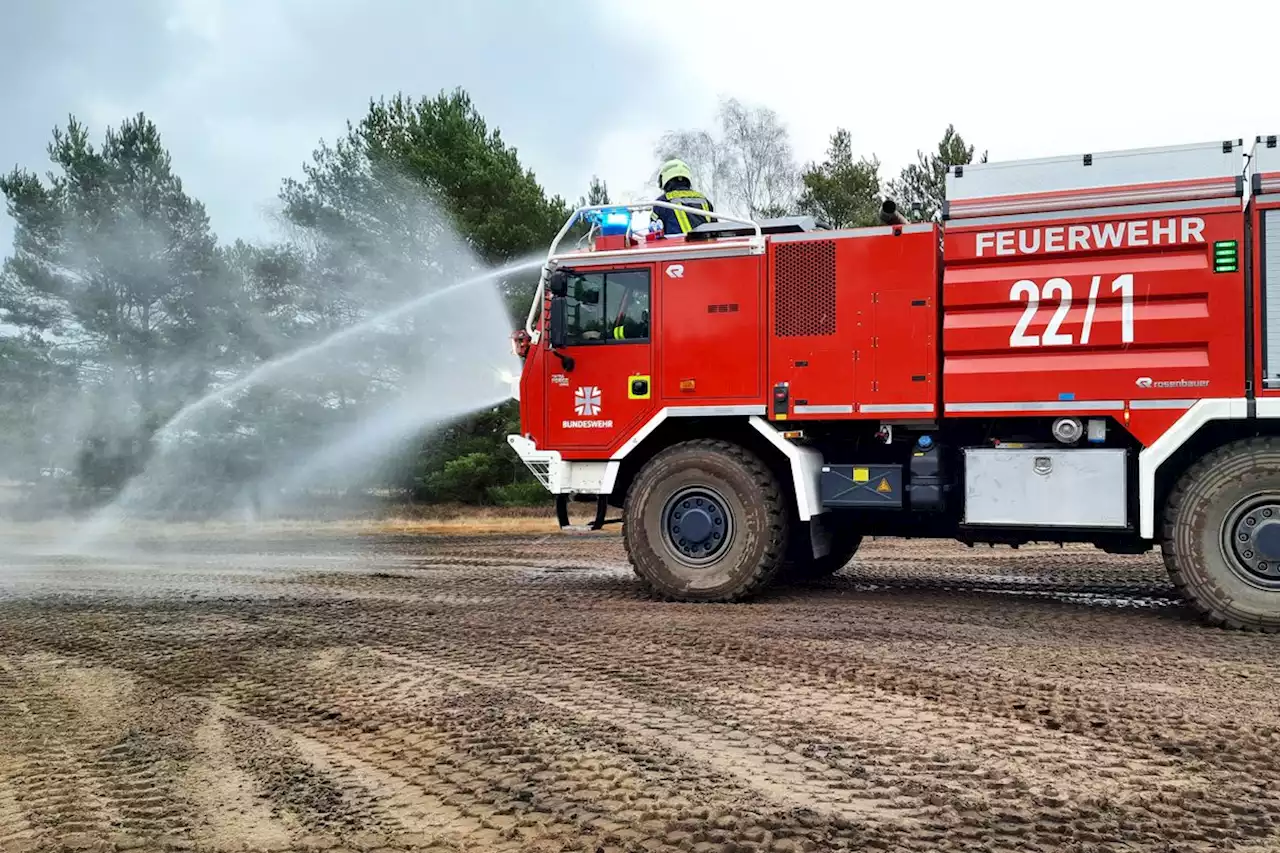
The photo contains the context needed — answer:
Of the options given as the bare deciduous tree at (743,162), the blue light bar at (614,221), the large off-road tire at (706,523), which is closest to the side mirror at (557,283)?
the blue light bar at (614,221)

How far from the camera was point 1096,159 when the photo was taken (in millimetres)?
7270

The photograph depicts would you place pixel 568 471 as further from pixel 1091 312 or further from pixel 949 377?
pixel 1091 312

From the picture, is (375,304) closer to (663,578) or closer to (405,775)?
(663,578)

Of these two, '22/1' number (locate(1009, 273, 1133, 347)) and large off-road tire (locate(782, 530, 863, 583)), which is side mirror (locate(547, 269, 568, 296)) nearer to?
large off-road tire (locate(782, 530, 863, 583))

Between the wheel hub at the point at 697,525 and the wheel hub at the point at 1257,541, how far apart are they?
3.59m

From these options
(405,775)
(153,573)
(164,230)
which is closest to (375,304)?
(164,230)

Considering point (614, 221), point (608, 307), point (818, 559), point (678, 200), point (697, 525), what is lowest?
point (818, 559)

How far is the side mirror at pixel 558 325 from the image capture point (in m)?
8.88

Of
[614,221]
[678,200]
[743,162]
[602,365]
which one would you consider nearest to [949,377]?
[602,365]

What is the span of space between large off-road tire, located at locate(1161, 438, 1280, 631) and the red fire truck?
1 centimetres

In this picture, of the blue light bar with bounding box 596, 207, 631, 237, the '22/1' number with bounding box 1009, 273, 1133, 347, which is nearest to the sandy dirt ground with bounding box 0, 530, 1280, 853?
the '22/1' number with bounding box 1009, 273, 1133, 347

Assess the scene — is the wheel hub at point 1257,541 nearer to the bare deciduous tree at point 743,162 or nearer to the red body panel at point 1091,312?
the red body panel at point 1091,312

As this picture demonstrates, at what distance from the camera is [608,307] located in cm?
879

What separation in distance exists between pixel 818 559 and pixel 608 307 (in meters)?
3.07
